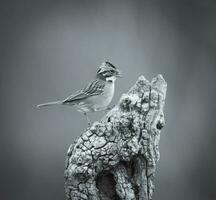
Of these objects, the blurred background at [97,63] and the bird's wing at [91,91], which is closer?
the bird's wing at [91,91]

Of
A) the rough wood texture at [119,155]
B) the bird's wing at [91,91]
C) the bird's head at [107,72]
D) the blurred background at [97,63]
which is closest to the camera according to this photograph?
the rough wood texture at [119,155]

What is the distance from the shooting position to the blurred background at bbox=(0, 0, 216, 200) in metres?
4.36

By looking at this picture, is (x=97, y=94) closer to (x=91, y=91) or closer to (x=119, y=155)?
(x=91, y=91)

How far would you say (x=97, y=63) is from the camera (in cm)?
430

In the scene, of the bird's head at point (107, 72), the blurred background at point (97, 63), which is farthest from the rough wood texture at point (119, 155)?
the blurred background at point (97, 63)

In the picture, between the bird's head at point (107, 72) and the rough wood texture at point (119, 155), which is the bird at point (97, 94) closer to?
the bird's head at point (107, 72)

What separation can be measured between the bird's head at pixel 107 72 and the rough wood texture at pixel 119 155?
1.09ft

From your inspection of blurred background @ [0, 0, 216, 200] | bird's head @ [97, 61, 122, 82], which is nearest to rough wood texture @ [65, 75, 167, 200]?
bird's head @ [97, 61, 122, 82]

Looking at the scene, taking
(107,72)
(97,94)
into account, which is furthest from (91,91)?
(107,72)

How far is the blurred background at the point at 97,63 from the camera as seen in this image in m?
4.36

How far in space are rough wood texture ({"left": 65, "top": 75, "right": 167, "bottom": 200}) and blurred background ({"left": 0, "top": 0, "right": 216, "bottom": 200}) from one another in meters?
1.84

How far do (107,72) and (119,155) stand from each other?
0.54 m

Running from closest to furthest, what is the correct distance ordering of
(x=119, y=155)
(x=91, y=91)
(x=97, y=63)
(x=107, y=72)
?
(x=119, y=155)
(x=107, y=72)
(x=91, y=91)
(x=97, y=63)

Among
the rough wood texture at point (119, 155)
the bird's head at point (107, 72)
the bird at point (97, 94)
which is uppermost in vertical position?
the bird's head at point (107, 72)
